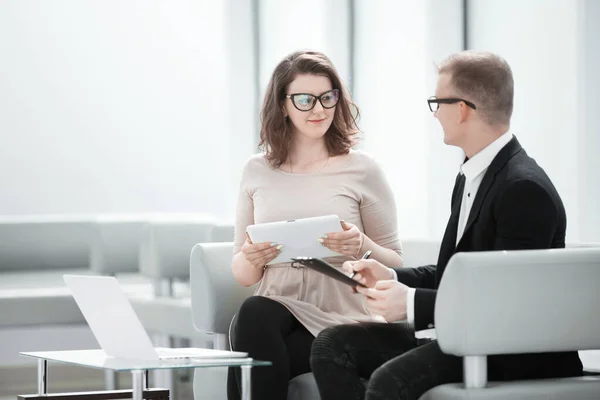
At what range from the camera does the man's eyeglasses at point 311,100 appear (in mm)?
3309

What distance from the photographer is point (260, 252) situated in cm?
308

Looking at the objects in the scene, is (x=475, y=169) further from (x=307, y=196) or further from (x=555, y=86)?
(x=555, y=86)

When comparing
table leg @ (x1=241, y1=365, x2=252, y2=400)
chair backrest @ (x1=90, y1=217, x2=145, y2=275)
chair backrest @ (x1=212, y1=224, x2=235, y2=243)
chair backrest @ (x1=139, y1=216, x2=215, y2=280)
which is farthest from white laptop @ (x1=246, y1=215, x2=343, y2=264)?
chair backrest @ (x1=90, y1=217, x2=145, y2=275)

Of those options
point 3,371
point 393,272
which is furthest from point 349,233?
point 3,371

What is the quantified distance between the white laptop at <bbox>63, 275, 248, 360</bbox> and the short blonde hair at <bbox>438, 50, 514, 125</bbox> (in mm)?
870

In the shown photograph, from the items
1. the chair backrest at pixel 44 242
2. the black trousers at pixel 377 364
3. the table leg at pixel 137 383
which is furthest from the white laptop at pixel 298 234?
the chair backrest at pixel 44 242

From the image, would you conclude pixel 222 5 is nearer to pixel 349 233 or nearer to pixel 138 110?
pixel 138 110

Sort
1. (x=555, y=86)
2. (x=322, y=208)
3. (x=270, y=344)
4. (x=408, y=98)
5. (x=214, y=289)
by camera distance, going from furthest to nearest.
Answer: (x=408, y=98), (x=555, y=86), (x=214, y=289), (x=322, y=208), (x=270, y=344)

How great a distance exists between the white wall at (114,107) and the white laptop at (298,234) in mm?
3994

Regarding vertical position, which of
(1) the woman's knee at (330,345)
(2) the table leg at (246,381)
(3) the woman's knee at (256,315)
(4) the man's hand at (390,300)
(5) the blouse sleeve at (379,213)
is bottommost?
(2) the table leg at (246,381)

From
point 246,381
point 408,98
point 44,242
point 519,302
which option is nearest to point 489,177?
point 519,302

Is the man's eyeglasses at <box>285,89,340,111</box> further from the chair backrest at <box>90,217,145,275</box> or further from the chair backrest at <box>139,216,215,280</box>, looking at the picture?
the chair backrest at <box>90,217,145,275</box>

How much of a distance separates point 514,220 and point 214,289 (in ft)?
4.18

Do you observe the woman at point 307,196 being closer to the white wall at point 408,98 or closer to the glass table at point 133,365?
the glass table at point 133,365
